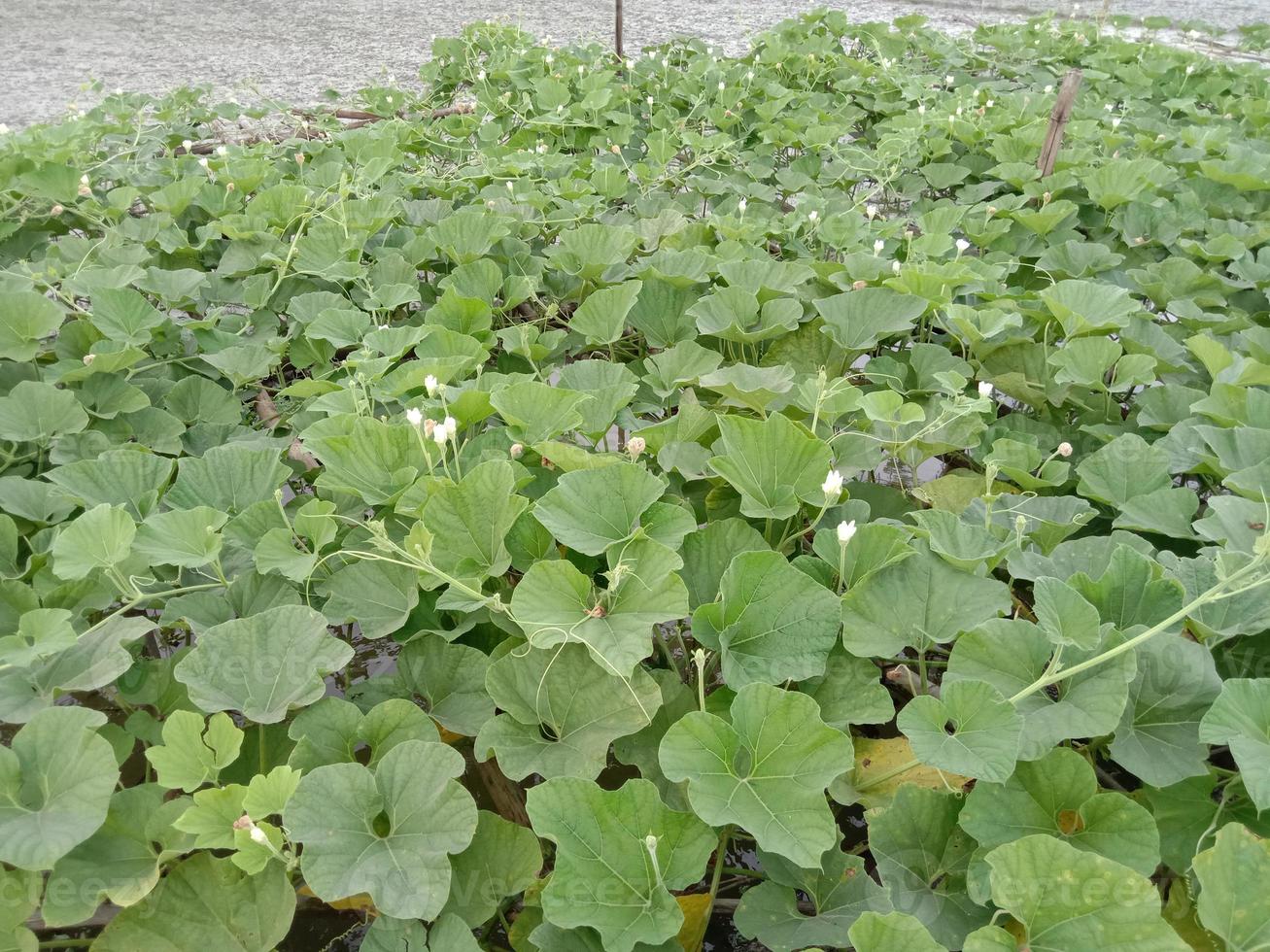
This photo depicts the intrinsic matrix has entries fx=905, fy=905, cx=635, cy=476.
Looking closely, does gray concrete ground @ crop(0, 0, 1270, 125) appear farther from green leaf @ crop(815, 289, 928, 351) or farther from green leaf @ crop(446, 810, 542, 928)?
green leaf @ crop(446, 810, 542, 928)

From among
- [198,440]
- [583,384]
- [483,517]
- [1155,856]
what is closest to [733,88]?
[583,384]

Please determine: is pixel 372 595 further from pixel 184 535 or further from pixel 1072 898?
pixel 1072 898

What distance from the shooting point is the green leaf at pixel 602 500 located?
3.81 feet

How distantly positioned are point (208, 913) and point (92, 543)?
1.65 ft

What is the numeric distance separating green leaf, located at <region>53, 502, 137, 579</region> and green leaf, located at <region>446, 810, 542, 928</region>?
587mm

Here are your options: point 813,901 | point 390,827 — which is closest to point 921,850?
point 813,901

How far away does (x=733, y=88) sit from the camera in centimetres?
351

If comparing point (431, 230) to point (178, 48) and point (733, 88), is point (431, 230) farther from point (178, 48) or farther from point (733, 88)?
Answer: point (178, 48)

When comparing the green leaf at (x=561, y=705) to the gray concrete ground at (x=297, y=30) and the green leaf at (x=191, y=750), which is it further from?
the gray concrete ground at (x=297, y=30)

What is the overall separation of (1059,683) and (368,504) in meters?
0.95

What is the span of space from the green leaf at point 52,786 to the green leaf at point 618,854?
440 millimetres

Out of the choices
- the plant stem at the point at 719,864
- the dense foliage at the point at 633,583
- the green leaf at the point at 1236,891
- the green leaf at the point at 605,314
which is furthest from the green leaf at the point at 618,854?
the green leaf at the point at 605,314

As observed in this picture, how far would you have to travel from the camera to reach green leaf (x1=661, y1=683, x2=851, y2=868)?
35.1 inches

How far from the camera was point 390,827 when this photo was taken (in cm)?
94
